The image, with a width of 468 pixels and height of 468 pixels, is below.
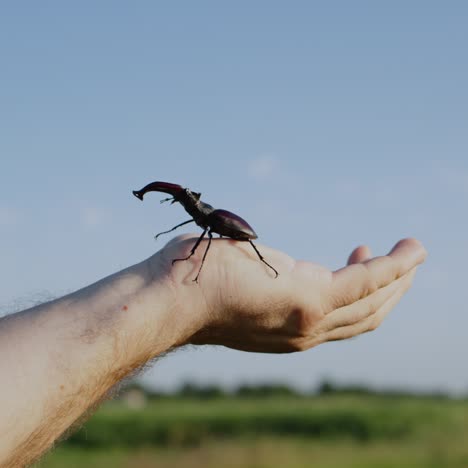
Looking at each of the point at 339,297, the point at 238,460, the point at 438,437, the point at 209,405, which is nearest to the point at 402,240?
the point at 339,297

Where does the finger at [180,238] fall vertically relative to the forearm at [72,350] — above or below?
above

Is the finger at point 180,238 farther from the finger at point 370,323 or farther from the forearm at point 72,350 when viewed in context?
the finger at point 370,323

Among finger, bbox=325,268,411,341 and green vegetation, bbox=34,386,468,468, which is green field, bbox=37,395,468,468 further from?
finger, bbox=325,268,411,341

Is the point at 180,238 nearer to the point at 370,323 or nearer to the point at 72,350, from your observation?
the point at 72,350

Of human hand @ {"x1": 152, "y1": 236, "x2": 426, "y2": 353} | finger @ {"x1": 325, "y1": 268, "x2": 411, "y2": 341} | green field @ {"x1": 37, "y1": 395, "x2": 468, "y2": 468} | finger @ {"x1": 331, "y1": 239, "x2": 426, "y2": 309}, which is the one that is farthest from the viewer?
green field @ {"x1": 37, "y1": 395, "x2": 468, "y2": 468}

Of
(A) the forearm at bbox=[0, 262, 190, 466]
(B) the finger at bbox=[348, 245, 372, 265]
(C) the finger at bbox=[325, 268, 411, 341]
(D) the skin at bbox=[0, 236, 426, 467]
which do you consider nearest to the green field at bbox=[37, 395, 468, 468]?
(C) the finger at bbox=[325, 268, 411, 341]

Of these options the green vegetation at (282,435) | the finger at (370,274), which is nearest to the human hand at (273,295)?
the finger at (370,274)
